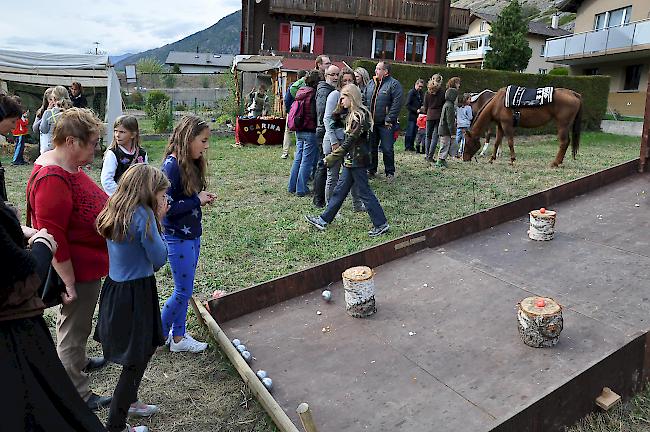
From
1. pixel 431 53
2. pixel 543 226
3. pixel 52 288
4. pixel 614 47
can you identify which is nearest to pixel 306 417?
pixel 52 288

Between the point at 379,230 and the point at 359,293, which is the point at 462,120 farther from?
the point at 359,293

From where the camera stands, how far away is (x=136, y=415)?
2887mm

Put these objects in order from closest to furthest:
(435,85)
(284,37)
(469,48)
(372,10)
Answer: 1. (435,85)
2. (372,10)
3. (284,37)
4. (469,48)

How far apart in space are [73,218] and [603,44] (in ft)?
100

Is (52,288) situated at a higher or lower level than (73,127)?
lower

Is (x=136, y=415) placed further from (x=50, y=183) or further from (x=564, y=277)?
(x=564, y=277)

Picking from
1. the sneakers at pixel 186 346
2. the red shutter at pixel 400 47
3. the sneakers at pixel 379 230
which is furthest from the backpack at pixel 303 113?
the red shutter at pixel 400 47

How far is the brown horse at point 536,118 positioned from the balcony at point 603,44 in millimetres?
18157

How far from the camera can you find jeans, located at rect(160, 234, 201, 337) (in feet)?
11.0

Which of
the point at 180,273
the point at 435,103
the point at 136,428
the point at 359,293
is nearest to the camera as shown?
the point at 136,428

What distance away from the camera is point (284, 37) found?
83.6 ft

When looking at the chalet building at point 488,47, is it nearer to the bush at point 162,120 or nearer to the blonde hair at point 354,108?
the bush at point 162,120

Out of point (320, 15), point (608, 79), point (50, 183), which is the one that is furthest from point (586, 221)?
point (320, 15)

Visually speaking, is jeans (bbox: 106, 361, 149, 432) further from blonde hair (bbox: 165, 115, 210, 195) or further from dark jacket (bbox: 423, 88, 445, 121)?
dark jacket (bbox: 423, 88, 445, 121)
